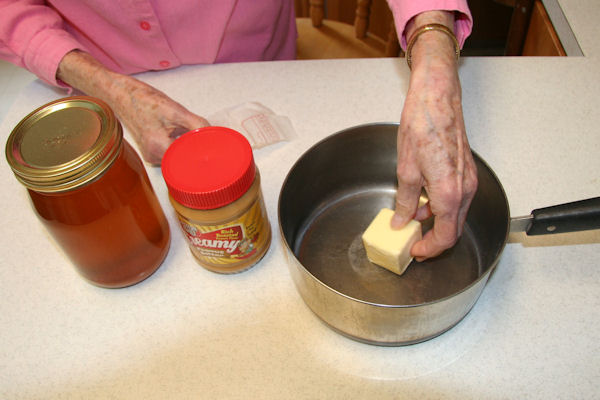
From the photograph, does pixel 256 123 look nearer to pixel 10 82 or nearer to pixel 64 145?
pixel 64 145

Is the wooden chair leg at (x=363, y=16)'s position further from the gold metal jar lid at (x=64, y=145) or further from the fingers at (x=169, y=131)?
the gold metal jar lid at (x=64, y=145)

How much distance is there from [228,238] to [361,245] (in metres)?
0.21

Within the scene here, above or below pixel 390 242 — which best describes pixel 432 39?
above

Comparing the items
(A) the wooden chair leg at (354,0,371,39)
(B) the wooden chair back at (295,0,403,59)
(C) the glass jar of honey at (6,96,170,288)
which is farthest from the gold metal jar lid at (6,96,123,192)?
(A) the wooden chair leg at (354,0,371,39)

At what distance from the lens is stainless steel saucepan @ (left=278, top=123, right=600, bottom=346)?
519 mm

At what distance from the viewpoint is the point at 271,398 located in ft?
1.84

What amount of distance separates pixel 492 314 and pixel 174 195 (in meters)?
0.43

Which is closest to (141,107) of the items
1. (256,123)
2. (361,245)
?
(256,123)

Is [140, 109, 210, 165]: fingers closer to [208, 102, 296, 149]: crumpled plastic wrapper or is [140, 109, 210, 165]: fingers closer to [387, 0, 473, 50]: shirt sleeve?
[208, 102, 296, 149]: crumpled plastic wrapper

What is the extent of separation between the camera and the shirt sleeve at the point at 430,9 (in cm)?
69

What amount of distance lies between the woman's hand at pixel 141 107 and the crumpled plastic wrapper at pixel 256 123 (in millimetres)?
93

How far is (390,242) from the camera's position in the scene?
0.62 m

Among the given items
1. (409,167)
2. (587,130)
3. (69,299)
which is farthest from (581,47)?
(69,299)

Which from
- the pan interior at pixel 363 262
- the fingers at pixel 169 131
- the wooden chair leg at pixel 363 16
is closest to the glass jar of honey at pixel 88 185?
the fingers at pixel 169 131
